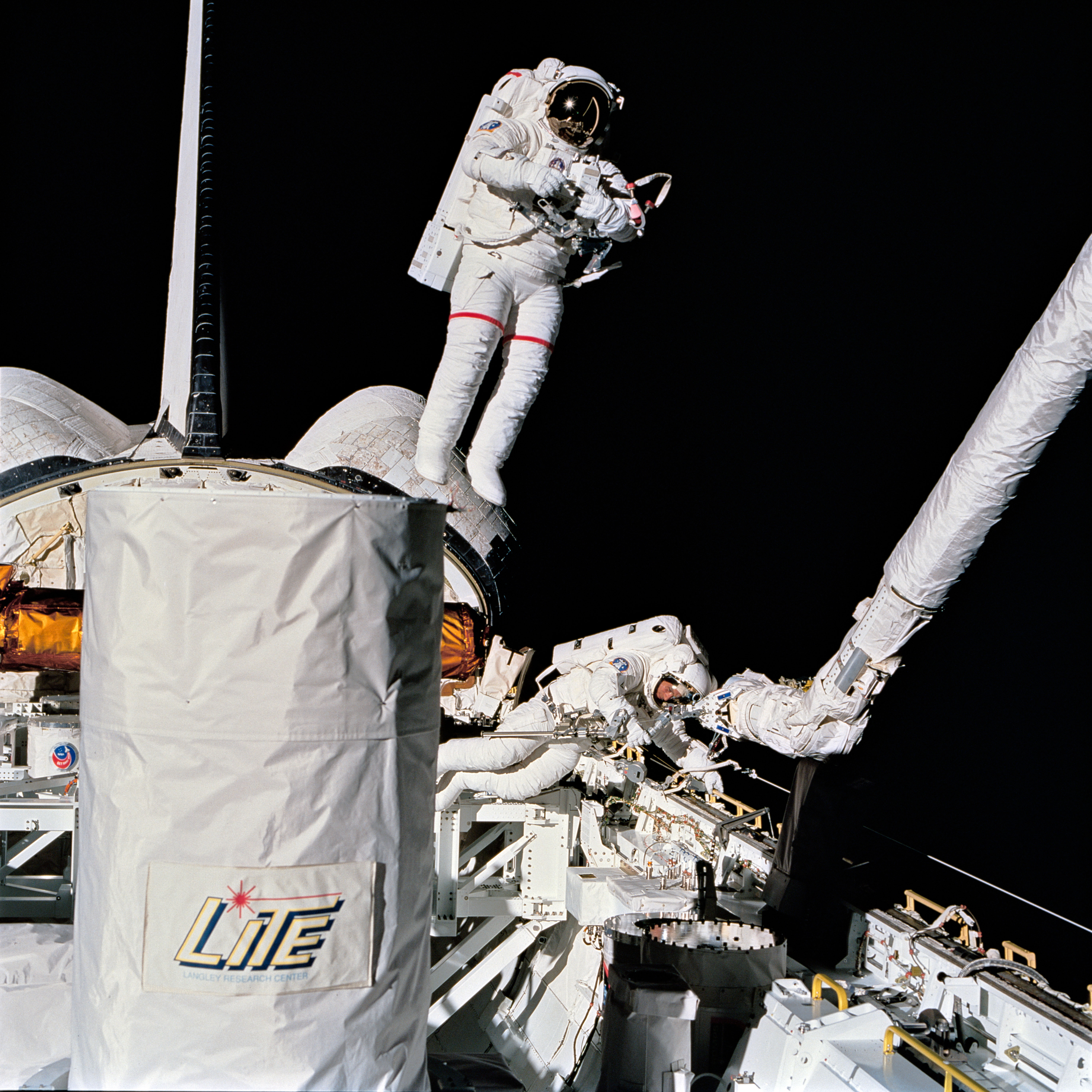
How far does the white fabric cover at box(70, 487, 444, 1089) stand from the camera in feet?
6.59

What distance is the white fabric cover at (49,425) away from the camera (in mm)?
7551

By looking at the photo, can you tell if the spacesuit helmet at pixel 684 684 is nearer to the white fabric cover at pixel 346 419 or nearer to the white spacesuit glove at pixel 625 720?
the white spacesuit glove at pixel 625 720

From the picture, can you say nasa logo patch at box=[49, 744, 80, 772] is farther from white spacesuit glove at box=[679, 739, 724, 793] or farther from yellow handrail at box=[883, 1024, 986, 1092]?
yellow handrail at box=[883, 1024, 986, 1092]

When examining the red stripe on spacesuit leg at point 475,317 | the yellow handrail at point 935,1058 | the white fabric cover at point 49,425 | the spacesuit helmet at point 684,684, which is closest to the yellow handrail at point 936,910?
the yellow handrail at point 935,1058

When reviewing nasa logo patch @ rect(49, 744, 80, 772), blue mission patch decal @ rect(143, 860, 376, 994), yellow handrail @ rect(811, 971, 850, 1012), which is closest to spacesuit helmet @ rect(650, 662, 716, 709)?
yellow handrail @ rect(811, 971, 850, 1012)

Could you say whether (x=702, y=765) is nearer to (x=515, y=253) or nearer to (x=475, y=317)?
(x=475, y=317)

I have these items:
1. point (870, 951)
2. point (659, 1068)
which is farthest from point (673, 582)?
point (659, 1068)

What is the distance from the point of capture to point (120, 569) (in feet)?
6.89

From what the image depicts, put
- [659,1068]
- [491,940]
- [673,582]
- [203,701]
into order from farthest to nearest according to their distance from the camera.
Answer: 1. [673,582]
2. [491,940]
3. [659,1068]
4. [203,701]

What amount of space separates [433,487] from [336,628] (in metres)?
5.93

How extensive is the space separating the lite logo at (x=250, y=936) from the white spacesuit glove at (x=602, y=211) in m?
4.47

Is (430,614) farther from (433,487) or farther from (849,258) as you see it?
(849,258)

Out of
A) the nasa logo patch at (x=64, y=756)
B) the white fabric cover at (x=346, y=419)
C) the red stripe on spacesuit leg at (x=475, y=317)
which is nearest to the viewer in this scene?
the red stripe on spacesuit leg at (x=475, y=317)

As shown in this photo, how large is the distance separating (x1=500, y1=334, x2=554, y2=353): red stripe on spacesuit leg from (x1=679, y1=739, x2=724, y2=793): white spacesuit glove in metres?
3.06
